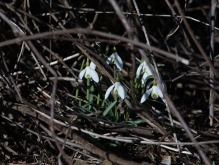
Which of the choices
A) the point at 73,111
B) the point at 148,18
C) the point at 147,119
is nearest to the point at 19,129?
the point at 73,111

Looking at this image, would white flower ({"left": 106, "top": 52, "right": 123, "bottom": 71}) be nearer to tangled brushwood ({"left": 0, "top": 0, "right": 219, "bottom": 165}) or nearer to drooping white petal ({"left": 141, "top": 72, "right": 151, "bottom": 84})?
tangled brushwood ({"left": 0, "top": 0, "right": 219, "bottom": 165})

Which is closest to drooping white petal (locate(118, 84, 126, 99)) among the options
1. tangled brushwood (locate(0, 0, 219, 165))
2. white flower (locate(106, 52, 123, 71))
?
tangled brushwood (locate(0, 0, 219, 165))

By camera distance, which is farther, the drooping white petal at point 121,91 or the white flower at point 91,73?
the white flower at point 91,73

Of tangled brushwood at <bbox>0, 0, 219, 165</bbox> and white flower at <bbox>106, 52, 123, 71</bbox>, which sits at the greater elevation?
white flower at <bbox>106, 52, 123, 71</bbox>

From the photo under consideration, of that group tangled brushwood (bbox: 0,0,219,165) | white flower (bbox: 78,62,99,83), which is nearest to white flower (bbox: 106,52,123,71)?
tangled brushwood (bbox: 0,0,219,165)

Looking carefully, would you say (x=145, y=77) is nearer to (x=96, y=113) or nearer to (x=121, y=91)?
(x=121, y=91)

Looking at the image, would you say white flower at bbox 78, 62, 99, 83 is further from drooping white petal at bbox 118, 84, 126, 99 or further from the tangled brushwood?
drooping white petal at bbox 118, 84, 126, 99

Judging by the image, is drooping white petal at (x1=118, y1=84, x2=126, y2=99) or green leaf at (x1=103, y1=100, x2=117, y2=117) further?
green leaf at (x1=103, y1=100, x2=117, y2=117)

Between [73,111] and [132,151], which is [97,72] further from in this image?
[132,151]

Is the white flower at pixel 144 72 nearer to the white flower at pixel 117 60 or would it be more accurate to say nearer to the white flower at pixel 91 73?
the white flower at pixel 117 60

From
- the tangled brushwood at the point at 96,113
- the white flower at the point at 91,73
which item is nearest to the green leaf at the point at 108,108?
the tangled brushwood at the point at 96,113

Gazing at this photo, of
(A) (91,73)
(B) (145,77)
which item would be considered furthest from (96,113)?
(B) (145,77)
